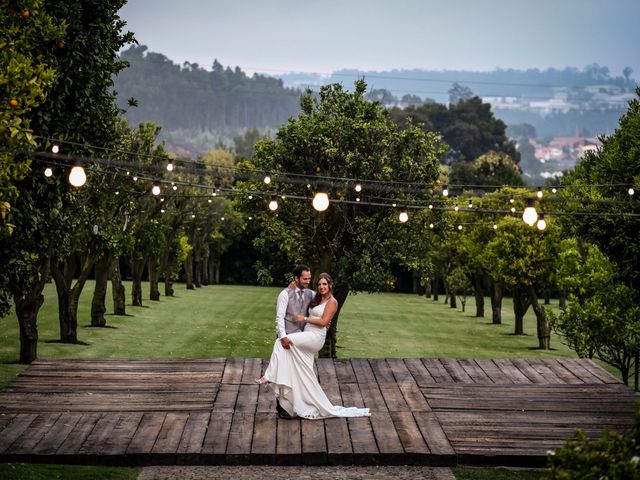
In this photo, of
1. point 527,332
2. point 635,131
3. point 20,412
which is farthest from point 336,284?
point 527,332

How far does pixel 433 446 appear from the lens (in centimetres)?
1648

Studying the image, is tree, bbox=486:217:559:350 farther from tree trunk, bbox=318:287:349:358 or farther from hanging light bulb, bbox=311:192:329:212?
hanging light bulb, bbox=311:192:329:212

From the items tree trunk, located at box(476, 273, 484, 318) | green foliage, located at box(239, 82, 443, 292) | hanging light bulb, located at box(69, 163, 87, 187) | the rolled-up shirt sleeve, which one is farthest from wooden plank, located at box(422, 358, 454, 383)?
tree trunk, located at box(476, 273, 484, 318)

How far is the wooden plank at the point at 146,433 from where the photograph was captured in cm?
1595

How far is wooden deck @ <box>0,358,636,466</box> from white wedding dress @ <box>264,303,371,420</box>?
269 millimetres

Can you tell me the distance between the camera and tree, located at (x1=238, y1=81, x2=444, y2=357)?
3225cm

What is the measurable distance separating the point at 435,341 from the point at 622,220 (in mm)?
19840

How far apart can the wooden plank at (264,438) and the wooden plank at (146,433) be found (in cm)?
159

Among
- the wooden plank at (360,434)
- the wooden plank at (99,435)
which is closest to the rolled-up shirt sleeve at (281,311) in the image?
the wooden plank at (360,434)

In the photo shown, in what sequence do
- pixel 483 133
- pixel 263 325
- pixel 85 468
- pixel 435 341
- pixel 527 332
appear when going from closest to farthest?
pixel 85 468 → pixel 435 341 → pixel 263 325 → pixel 527 332 → pixel 483 133

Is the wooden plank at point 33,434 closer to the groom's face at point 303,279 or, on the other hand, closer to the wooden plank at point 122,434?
the wooden plank at point 122,434

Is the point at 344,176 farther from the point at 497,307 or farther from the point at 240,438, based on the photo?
the point at 497,307

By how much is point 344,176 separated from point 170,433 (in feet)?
55.4

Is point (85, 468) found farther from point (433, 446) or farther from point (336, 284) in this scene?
point (336, 284)
